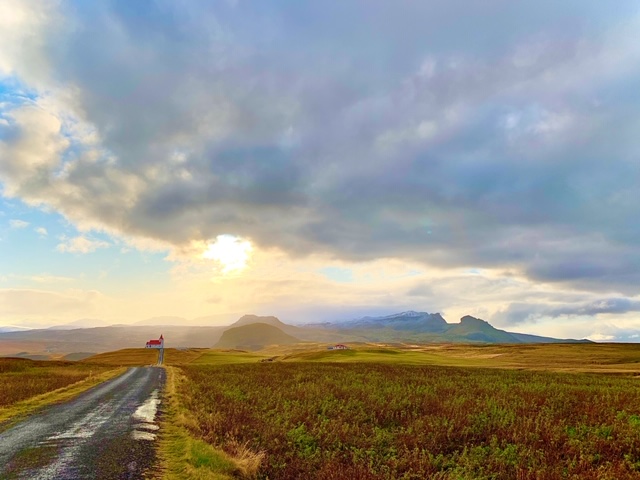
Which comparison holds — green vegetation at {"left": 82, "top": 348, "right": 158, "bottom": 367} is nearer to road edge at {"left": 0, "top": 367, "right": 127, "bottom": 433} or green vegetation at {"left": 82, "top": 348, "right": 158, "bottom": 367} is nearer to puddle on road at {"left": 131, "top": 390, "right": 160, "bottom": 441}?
road edge at {"left": 0, "top": 367, "right": 127, "bottom": 433}

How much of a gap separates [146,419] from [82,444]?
557 cm

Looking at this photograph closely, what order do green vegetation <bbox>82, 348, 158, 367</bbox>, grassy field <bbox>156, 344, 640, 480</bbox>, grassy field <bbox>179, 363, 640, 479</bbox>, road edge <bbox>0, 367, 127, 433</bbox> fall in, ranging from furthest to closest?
green vegetation <bbox>82, 348, 158, 367</bbox>
road edge <bbox>0, 367, 127, 433</bbox>
grassy field <bbox>179, 363, 640, 479</bbox>
grassy field <bbox>156, 344, 640, 480</bbox>

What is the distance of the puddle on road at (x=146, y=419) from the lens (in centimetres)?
1546

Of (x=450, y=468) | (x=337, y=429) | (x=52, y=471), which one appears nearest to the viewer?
(x=52, y=471)

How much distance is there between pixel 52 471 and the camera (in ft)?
35.5

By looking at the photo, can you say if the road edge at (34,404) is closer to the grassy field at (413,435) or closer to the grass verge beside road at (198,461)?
the grassy field at (413,435)

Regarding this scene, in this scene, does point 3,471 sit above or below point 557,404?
above

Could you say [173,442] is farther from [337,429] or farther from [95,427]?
[337,429]

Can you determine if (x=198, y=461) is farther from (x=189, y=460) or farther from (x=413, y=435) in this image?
(x=413, y=435)

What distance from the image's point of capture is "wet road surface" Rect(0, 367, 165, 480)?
35.8 ft

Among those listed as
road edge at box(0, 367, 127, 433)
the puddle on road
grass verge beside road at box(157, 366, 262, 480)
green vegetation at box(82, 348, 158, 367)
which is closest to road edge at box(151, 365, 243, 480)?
grass verge beside road at box(157, 366, 262, 480)

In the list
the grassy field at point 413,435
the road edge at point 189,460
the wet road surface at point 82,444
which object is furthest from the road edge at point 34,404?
the road edge at point 189,460

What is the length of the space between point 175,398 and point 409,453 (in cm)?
1905

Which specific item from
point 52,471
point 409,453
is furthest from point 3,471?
point 409,453
